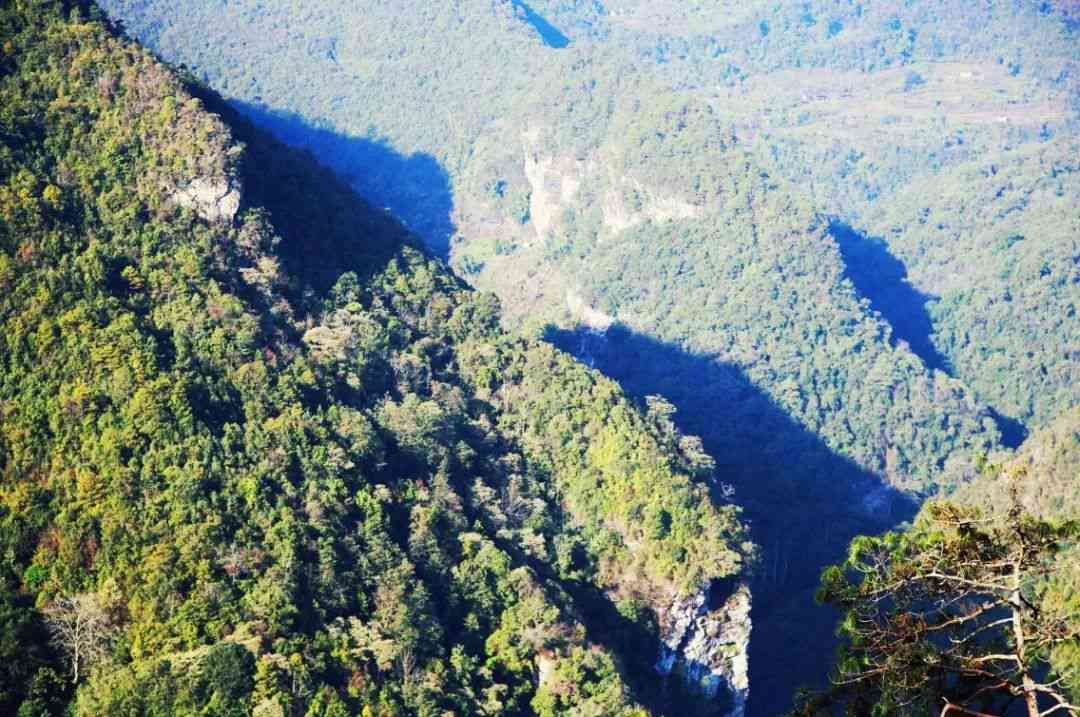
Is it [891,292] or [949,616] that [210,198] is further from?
[891,292]

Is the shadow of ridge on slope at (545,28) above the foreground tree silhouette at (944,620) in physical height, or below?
above

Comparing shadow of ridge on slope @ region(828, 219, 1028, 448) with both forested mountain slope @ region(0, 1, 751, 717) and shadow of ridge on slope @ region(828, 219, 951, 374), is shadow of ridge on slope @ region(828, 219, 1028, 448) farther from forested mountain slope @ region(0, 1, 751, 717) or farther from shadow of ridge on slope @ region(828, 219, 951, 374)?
forested mountain slope @ region(0, 1, 751, 717)

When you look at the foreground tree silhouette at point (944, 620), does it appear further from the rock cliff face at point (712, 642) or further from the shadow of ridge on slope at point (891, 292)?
the shadow of ridge on slope at point (891, 292)

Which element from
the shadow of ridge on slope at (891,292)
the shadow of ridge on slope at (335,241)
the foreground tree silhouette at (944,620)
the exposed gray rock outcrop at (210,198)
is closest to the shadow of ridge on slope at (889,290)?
the shadow of ridge on slope at (891,292)

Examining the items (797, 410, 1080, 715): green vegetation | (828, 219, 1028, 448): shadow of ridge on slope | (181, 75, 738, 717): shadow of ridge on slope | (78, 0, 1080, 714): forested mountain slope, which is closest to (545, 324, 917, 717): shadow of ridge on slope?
(78, 0, 1080, 714): forested mountain slope

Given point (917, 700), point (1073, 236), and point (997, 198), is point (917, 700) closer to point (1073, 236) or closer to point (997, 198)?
point (1073, 236)

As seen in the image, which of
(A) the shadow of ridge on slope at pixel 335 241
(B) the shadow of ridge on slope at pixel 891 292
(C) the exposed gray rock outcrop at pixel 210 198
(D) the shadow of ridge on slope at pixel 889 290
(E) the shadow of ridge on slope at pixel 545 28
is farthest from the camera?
(E) the shadow of ridge on slope at pixel 545 28
